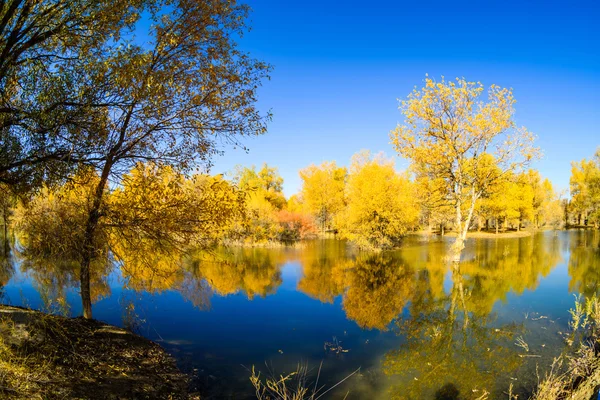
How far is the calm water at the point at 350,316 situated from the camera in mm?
8812

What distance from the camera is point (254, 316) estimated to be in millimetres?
14297

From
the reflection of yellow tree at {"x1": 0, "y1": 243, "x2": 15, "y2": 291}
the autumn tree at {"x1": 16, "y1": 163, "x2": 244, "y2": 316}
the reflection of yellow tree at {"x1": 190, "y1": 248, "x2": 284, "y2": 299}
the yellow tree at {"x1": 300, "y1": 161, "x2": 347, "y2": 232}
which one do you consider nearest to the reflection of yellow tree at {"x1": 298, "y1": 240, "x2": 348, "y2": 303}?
the reflection of yellow tree at {"x1": 190, "y1": 248, "x2": 284, "y2": 299}

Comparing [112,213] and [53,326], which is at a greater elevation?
[112,213]

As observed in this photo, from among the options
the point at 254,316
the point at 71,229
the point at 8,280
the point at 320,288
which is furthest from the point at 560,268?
the point at 8,280

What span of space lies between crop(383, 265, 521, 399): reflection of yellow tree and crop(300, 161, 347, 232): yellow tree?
1834 inches

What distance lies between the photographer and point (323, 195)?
60844 mm

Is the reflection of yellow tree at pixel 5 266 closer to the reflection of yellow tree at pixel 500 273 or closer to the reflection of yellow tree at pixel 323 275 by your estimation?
the reflection of yellow tree at pixel 323 275

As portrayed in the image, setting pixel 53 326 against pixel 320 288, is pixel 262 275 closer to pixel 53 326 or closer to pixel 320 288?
pixel 320 288

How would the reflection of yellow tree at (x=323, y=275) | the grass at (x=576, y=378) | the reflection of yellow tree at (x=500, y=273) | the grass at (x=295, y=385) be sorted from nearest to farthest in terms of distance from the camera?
1. the grass at (x=576, y=378)
2. the grass at (x=295, y=385)
3. the reflection of yellow tree at (x=500, y=273)
4. the reflection of yellow tree at (x=323, y=275)

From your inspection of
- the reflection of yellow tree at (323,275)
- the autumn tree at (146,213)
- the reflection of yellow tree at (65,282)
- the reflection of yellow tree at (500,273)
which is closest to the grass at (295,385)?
the autumn tree at (146,213)

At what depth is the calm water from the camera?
8.81m

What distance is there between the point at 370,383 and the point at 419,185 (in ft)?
64.5

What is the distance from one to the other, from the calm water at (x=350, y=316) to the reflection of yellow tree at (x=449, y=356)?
1.4 inches

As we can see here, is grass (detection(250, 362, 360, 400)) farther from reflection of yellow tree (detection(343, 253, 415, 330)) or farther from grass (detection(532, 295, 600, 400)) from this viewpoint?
reflection of yellow tree (detection(343, 253, 415, 330))
